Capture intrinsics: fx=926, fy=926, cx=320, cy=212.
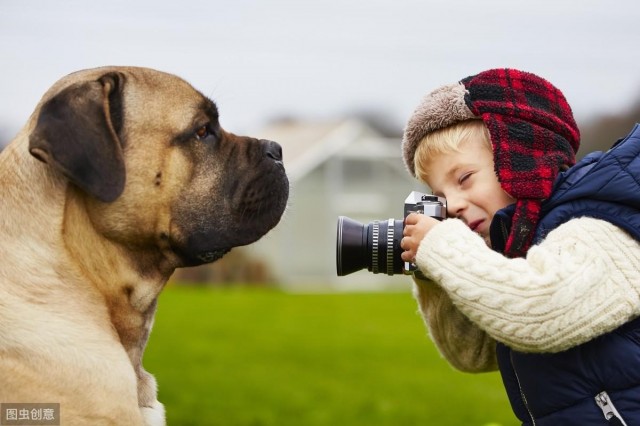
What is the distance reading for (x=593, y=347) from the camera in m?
3.01

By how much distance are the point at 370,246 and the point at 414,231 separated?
280mm

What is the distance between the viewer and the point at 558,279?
9.25 feet

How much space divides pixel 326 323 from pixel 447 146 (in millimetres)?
9867

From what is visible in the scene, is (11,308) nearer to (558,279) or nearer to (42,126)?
(42,126)

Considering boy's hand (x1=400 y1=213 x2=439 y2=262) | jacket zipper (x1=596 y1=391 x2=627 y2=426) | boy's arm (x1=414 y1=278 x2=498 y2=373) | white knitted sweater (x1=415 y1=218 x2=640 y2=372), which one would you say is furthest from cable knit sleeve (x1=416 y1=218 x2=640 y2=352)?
boy's arm (x1=414 y1=278 x2=498 y2=373)

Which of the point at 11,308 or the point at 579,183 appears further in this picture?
the point at 579,183

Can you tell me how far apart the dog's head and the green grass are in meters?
3.21

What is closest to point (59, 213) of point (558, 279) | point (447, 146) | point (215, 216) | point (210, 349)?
point (215, 216)

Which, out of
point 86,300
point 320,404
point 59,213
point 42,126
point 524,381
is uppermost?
point 42,126

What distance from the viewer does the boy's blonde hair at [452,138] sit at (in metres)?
3.26

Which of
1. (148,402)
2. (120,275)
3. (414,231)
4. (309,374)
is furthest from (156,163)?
(309,374)

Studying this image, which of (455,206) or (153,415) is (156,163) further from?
(455,206)

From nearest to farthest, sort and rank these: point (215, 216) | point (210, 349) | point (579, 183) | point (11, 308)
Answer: point (11, 308) < point (579, 183) < point (215, 216) < point (210, 349)

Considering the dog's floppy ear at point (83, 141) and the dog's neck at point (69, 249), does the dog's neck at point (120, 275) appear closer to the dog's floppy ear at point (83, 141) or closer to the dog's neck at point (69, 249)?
the dog's neck at point (69, 249)
